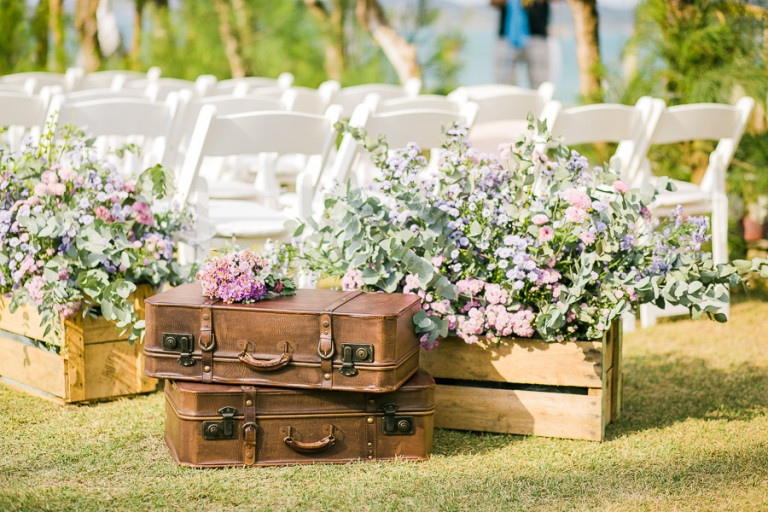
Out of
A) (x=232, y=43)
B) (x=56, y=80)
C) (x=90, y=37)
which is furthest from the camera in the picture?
(x=90, y=37)

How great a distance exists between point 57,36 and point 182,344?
446 inches

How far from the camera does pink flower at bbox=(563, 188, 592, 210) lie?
2629 mm

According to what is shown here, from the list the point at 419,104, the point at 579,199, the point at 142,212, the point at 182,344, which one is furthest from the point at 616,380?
the point at 419,104

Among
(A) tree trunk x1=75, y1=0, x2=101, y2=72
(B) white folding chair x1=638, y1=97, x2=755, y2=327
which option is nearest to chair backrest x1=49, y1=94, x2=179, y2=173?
(B) white folding chair x1=638, y1=97, x2=755, y2=327

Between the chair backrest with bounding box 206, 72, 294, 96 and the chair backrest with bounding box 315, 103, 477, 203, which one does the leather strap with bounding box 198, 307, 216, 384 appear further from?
the chair backrest with bounding box 206, 72, 294, 96

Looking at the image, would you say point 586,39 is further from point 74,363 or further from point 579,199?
point 74,363

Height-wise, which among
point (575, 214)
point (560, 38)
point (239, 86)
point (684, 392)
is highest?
point (560, 38)

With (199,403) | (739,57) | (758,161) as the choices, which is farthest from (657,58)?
(199,403)

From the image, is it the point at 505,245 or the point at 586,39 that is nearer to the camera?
the point at 505,245

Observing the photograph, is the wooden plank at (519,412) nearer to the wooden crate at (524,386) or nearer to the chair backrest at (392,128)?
the wooden crate at (524,386)

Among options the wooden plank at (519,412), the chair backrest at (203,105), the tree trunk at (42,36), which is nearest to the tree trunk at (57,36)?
the tree trunk at (42,36)

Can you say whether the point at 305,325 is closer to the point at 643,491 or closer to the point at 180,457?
the point at 180,457

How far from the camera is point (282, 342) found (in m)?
2.47

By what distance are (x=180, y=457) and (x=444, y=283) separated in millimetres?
886
